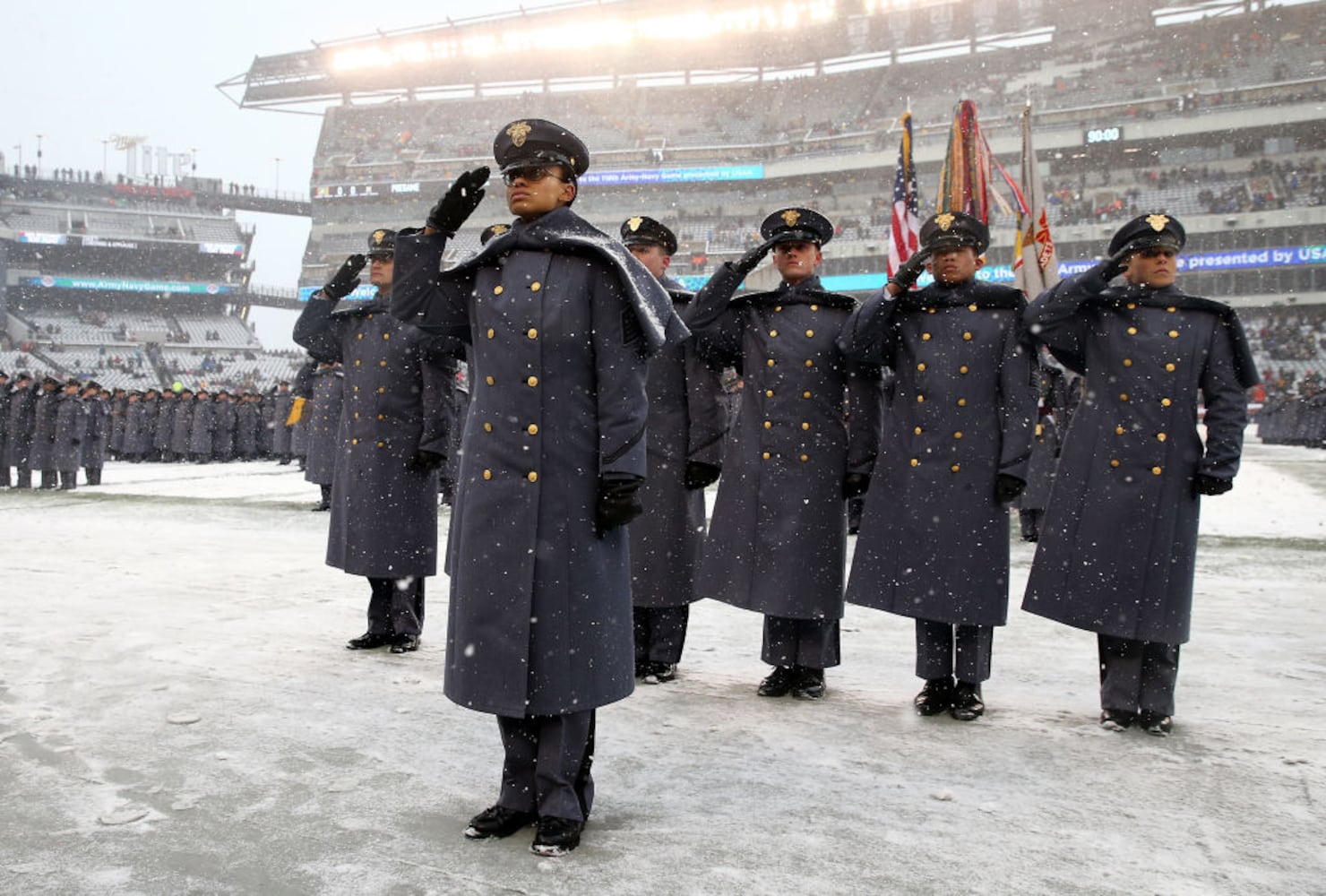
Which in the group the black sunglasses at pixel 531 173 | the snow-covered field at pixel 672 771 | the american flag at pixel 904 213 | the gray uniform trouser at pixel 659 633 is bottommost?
the snow-covered field at pixel 672 771

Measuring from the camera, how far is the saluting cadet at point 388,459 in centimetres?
465

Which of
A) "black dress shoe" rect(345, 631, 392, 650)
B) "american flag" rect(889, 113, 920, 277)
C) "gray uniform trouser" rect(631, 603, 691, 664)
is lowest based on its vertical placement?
"black dress shoe" rect(345, 631, 392, 650)

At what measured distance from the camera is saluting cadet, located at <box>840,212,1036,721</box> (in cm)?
375

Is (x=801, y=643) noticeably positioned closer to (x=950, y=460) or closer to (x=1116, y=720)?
(x=950, y=460)

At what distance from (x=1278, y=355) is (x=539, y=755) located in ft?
126

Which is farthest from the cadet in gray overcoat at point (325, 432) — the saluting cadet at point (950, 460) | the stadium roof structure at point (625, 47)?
the stadium roof structure at point (625, 47)

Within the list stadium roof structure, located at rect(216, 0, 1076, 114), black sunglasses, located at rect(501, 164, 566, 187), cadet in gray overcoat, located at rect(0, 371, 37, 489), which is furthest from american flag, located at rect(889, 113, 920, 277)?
stadium roof structure, located at rect(216, 0, 1076, 114)

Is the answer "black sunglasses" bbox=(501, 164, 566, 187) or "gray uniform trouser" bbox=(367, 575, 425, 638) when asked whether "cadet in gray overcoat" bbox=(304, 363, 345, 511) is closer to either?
"gray uniform trouser" bbox=(367, 575, 425, 638)

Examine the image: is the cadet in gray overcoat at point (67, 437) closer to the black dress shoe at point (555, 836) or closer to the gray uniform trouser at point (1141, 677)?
the black dress shoe at point (555, 836)

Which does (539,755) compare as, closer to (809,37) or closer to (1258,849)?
(1258,849)

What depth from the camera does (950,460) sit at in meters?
3.85

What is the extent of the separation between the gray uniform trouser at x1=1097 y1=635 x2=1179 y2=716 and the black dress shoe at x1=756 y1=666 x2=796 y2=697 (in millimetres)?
1090

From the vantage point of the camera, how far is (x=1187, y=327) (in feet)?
12.2

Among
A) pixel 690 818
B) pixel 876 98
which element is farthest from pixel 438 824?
pixel 876 98
